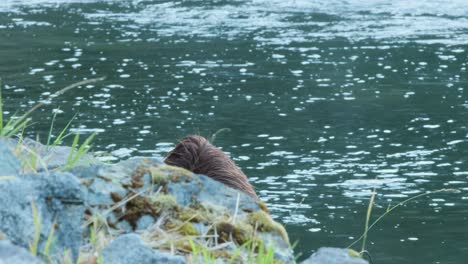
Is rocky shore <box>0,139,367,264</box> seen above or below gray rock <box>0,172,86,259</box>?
below

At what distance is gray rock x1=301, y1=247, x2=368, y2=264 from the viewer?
10.5 ft

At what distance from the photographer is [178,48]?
2350cm

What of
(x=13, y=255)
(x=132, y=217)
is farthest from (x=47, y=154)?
(x=13, y=255)

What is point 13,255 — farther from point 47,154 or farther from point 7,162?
point 47,154

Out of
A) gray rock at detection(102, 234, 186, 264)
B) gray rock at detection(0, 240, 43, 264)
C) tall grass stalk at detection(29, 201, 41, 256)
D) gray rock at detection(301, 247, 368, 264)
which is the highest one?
gray rock at detection(0, 240, 43, 264)

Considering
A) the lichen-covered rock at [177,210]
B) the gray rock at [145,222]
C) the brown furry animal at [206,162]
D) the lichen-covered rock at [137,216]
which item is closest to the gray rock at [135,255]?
the lichen-covered rock at [137,216]

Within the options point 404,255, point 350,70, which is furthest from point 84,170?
point 350,70

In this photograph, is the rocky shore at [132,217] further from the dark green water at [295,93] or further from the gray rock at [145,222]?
the dark green water at [295,93]

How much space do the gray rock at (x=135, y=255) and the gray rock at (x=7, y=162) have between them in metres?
0.69

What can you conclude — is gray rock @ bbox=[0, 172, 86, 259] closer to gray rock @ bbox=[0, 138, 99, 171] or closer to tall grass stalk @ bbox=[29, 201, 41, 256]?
tall grass stalk @ bbox=[29, 201, 41, 256]

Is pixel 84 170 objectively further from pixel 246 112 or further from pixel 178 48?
pixel 178 48

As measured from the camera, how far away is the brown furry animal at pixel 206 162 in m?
4.18

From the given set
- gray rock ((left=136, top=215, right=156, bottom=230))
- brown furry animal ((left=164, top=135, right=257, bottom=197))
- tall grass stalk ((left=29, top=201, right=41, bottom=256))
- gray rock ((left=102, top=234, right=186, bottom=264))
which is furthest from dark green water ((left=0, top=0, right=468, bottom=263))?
tall grass stalk ((left=29, top=201, right=41, bottom=256))

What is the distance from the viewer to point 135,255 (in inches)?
116
